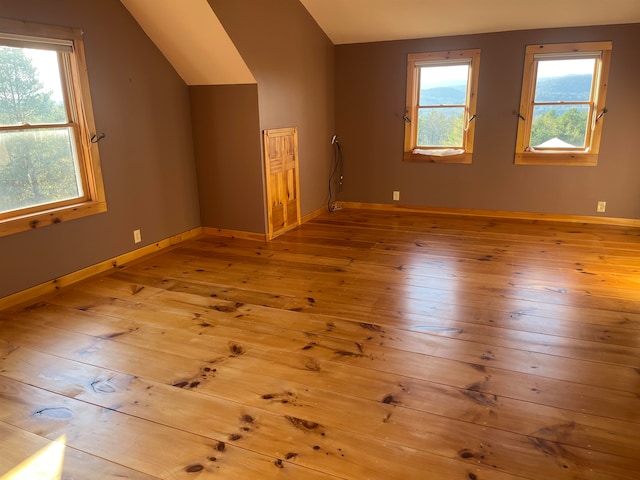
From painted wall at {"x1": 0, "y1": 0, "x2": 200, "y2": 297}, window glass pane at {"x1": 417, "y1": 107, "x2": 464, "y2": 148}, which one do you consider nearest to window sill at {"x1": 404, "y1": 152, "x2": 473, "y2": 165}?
window glass pane at {"x1": 417, "y1": 107, "x2": 464, "y2": 148}

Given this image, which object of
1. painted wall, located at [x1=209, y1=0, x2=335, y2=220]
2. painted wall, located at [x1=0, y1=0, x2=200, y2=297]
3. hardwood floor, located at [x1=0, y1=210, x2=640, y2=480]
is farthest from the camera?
painted wall, located at [x1=209, y1=0, x2=335, y2=220]

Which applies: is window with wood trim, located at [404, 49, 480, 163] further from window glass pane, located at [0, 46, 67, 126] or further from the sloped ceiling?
window glass pane, located at [0, 46, 67, 126]

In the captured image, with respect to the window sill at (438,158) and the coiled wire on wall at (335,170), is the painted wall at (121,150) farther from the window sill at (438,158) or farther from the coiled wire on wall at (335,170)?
the window sill at (438,158)

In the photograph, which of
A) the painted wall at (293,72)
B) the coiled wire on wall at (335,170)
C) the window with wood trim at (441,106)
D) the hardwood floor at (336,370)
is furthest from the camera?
the coiled wire on wall at (335,170)

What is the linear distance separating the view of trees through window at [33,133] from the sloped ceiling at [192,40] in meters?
0.91

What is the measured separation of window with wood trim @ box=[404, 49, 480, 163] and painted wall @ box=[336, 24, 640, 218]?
9cm

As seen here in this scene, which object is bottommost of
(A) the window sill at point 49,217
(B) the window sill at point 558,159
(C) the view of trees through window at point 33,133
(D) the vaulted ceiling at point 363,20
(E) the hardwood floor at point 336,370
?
(E) the hardwood floor at point 336,370

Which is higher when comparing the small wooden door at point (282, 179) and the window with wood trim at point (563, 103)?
the window with wood trim at point (563, 103)

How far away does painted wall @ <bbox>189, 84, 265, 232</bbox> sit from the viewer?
4.55 metres

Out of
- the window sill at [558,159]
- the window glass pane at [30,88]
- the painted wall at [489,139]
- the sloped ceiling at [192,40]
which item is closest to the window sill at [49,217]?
the window glass pane at [30,88]

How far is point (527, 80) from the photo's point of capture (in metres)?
5.20

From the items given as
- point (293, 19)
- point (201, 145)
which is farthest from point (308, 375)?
point (293, 19)

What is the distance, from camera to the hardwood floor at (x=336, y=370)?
1818 millimetres

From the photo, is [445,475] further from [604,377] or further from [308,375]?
[604,377]
